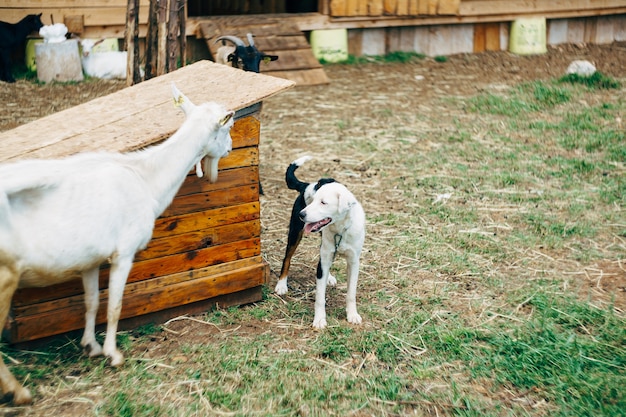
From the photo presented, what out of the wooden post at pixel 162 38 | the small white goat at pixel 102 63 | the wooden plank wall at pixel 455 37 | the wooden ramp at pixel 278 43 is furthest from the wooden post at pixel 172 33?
the wooden plank wall at pixel 455 37

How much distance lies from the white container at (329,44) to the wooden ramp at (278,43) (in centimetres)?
69

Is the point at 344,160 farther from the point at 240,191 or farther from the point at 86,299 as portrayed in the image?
the point at 86,299

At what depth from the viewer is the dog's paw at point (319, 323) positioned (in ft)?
16.8

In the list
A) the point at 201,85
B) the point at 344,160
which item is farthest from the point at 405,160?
the point at 201,85

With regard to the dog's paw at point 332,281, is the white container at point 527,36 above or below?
above

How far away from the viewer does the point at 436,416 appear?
4129 millimetres

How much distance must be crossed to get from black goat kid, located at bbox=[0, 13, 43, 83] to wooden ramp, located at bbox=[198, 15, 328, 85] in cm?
263

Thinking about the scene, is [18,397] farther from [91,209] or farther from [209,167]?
[209,167]

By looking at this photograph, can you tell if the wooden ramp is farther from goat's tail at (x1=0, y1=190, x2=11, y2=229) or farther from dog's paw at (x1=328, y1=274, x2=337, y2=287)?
goat's tail at (x1=0, y1=190, x2=11, y2=229)

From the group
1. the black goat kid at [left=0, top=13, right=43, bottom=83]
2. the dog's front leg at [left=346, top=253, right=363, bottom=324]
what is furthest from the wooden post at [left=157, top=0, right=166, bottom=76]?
the black goat kid at [left=0, top=13, right=43, bottom=83]

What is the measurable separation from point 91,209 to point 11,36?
791 centimetres

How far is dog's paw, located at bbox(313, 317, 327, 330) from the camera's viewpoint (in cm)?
512

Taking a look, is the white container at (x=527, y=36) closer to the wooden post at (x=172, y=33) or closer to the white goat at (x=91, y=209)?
the wooden post at (x=172, y=33)

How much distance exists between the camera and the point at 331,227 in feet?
16.5
